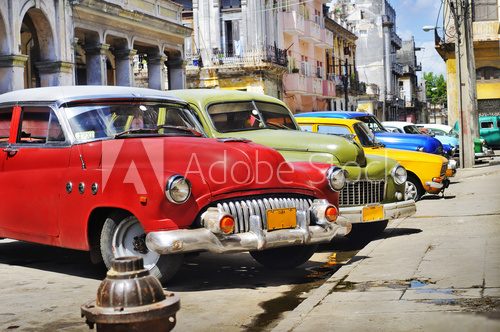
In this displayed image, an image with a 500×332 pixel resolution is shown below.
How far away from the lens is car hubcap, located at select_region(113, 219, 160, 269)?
297 inches

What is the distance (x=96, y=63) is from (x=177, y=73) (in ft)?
23.7

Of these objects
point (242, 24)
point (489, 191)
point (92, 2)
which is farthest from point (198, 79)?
point (489, 191)

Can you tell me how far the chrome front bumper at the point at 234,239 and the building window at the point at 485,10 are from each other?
3807 centimetres

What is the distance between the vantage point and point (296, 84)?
172 feet

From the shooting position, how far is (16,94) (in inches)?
360

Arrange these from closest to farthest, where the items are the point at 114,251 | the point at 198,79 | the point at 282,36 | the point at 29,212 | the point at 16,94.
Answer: the point at 114,251
the point at 29,212
the point at 16,94
the point at 198,79
the point at 282,36

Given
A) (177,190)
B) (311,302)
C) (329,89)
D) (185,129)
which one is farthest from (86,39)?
(329,89)

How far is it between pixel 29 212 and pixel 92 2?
18.3m

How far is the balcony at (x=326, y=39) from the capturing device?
60594 millimetres

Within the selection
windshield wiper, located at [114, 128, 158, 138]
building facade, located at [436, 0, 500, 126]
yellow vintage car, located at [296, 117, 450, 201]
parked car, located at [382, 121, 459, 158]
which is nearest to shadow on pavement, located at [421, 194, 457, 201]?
yellow vintage car, located at [296, 117, 450, 201]

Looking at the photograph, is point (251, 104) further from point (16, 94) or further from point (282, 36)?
point (282, 36)

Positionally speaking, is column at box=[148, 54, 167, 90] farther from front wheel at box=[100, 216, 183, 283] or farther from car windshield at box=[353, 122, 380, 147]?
front wheel at box=[100, 216, 183, 283]

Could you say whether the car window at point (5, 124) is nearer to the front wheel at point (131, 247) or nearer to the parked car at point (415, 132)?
the front wheel at point (131, 247)

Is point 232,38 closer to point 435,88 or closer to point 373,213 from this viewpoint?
point 373,213
